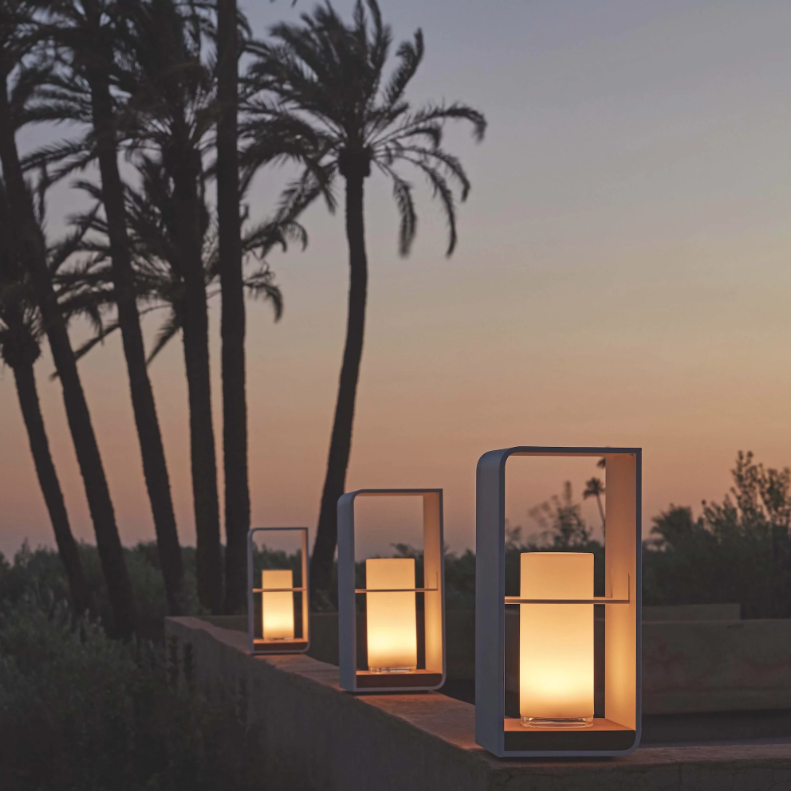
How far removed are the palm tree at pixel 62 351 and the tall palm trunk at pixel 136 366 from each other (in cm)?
80

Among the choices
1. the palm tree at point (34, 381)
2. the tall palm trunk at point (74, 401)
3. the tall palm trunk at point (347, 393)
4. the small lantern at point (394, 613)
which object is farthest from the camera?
the palm tree at point (34, 381)

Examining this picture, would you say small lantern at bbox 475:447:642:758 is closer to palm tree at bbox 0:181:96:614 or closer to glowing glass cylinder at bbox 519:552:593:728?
glowing glass cylinder at bbox 519:552:593:728

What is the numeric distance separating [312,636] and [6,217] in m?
13.5

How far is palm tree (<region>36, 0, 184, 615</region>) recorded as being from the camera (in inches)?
839

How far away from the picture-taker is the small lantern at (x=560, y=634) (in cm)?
473

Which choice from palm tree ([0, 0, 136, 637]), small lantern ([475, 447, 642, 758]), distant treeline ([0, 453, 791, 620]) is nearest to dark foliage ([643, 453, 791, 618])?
distant treeline ([0, 453, 791, 620])

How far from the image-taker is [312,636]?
15000 mm

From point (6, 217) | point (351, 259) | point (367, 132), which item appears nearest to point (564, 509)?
point (351, 259)

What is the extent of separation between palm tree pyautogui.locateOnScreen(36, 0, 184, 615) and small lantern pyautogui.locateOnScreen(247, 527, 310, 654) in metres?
8.42

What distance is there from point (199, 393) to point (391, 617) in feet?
47.1

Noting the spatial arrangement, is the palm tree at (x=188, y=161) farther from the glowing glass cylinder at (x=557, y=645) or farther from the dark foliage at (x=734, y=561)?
the glowing glass cylinder at (x=557, y=645)

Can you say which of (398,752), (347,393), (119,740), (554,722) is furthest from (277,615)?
(347,393)

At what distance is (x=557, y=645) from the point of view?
483 centimetres

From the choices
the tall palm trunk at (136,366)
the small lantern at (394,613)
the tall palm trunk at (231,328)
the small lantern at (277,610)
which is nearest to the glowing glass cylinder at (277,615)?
the small lantern at (277,610)
